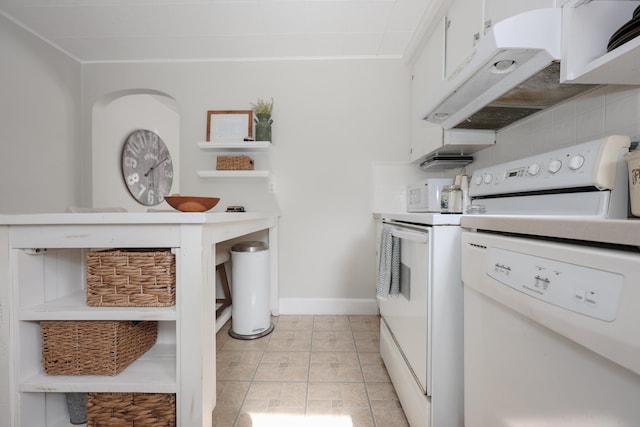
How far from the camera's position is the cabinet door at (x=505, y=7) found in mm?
1057

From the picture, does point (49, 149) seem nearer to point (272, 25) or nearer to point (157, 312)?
point (272, 25)

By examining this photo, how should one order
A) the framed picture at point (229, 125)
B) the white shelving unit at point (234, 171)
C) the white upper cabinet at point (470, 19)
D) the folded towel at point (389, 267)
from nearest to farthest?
the white upper cabinet at point (470, 19) → the folded towel at point (389, 267) → the white shelving unit at point (234, 171) → the framed picture at point (229, 125)

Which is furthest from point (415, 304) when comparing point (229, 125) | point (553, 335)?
point (229, 125)

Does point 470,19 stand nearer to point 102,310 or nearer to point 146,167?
point 102,310

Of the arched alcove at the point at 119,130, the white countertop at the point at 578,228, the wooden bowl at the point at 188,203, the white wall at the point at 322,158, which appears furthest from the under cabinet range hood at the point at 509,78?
the arched alcove at the point at 119,130

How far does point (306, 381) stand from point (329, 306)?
1071mm

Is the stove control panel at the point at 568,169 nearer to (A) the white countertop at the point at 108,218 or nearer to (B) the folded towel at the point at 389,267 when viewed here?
(B) the folded towel at the point at 389,267

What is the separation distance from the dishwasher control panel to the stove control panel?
1.80ft

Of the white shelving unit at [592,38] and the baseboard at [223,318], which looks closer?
the white shelving unit at [592,38]

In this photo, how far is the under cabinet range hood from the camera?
993mm

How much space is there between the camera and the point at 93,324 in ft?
3.23

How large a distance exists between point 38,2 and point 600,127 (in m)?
3.37

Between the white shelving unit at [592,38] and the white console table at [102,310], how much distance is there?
1.35 m

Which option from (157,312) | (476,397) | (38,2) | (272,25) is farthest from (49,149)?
(476,397)
